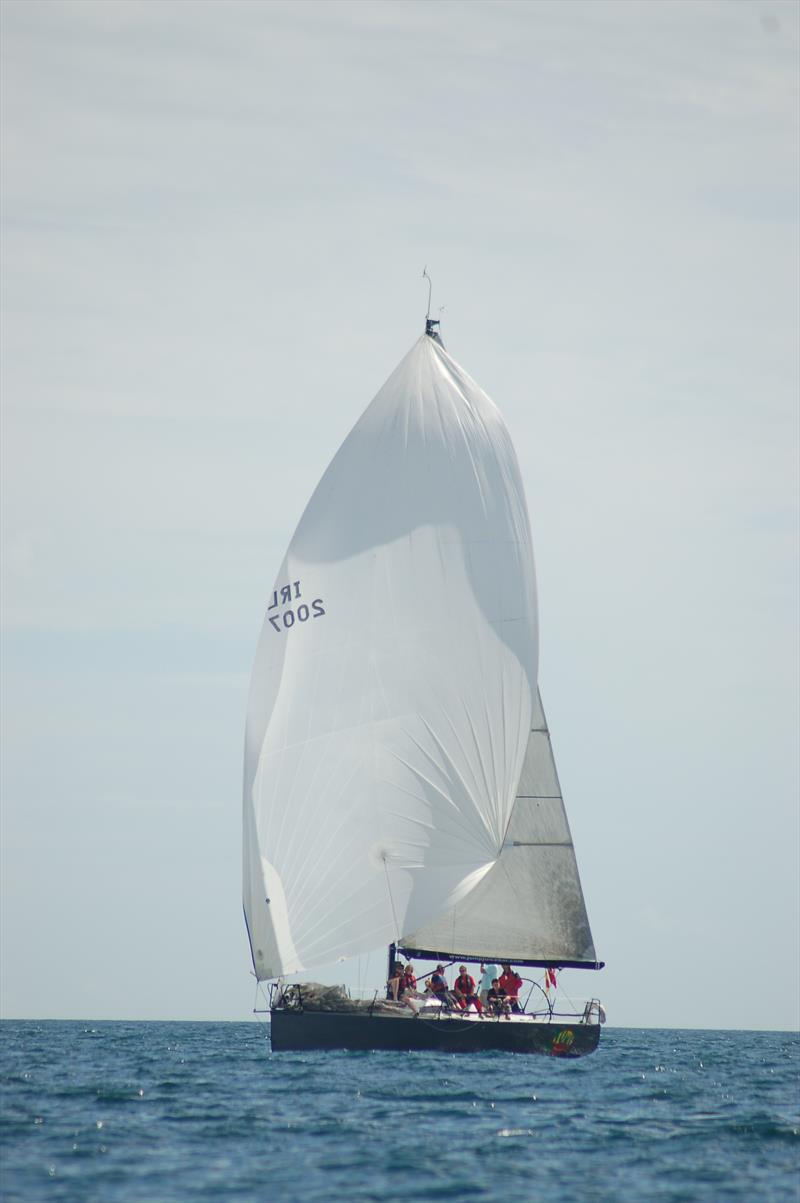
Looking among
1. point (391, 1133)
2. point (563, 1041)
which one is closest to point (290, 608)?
point (563, 1041)

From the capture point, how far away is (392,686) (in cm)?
3497

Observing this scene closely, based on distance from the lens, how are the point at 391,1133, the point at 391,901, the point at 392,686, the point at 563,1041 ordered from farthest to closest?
1. the point at 563,1041
2. the point at 392,686
3. the point at 391,901
4. the point at 391,1133

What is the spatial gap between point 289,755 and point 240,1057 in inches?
410

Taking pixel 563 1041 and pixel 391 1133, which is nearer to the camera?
pixel 391 1133

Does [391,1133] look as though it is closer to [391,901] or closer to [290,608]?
[391,901]

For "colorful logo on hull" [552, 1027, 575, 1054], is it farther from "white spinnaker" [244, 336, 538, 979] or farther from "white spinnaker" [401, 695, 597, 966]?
"white spinnaker" [244, 336, 538, 979]

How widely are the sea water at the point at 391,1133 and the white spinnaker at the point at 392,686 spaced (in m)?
3.43

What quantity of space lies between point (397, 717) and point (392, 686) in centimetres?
66

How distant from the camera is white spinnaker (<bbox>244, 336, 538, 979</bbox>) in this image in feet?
113

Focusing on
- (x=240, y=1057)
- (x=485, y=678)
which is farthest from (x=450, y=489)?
(x=240, y=1057)

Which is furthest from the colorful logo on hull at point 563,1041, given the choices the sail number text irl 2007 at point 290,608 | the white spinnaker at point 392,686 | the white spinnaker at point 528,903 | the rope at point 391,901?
the sail number text irl 2007 at point 290,608

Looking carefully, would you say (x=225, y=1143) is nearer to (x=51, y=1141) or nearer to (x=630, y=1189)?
(x=51, y=1141)

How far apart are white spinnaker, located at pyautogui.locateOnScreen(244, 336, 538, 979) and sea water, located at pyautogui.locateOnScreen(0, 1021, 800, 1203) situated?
3432mm

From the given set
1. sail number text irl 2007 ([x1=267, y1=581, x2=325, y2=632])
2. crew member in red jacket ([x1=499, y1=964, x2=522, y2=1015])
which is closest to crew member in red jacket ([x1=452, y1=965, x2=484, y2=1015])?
crew member in red jacket ([x1=499, y1=964, x2=522, y2=1015])
